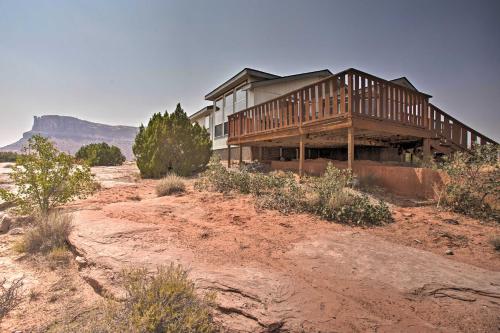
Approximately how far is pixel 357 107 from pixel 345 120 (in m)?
0.47

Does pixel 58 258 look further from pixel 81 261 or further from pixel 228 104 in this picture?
pixel 228 104

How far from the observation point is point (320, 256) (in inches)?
122

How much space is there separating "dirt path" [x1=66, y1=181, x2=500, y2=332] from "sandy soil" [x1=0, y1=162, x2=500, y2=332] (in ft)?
0.04

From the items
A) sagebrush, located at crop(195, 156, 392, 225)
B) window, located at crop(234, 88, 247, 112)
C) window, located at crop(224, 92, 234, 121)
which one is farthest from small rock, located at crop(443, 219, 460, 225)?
window, located at crop(224, 92, 234, 121)

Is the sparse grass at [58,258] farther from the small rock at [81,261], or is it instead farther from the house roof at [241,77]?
the house roof at [241,77]

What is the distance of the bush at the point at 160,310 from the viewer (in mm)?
1668

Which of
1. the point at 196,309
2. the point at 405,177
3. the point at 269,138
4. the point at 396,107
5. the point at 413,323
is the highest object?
the point at 396,107

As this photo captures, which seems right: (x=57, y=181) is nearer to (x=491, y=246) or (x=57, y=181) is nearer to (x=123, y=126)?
(x=491, y=246)

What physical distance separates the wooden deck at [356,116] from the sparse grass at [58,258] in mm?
6531

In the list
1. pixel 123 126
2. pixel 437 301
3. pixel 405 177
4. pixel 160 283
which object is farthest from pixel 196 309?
pixel 123 126

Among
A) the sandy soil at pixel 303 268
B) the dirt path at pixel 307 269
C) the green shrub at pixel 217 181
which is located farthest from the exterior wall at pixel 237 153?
the dirt path at pixel 307 269

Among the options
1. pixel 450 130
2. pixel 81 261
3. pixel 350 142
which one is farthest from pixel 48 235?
pixel 450 130

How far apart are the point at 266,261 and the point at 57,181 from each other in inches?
181

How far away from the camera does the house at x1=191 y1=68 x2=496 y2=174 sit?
7004 mm
